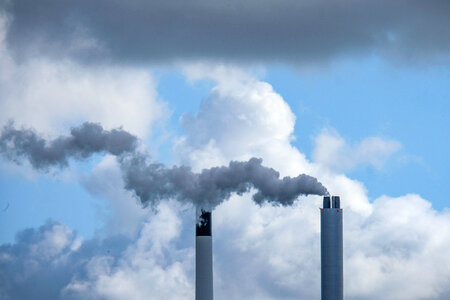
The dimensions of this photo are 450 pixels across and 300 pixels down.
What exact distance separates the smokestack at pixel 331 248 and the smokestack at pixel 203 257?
62.6 ft

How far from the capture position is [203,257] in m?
148

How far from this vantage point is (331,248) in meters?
137

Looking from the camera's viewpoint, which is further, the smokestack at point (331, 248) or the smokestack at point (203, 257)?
the smokestack at point (203, 257)

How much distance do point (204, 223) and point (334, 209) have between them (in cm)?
2165

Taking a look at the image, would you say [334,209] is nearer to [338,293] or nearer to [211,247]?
[338,293]

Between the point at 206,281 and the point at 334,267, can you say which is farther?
the point at 206,281

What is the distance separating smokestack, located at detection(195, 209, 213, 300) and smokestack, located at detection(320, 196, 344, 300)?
62.6ft

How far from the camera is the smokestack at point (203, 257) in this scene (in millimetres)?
147375

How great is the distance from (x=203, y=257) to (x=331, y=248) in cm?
2168

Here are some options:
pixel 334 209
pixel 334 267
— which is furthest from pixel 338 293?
pixel 334 209

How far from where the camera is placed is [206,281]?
5822 inches

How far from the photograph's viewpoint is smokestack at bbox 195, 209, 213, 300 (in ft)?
484

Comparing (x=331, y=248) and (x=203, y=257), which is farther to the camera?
(x=203, y=257)

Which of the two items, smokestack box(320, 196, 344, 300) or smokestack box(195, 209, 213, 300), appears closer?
smokestack box(320, 196, 344, 300)
